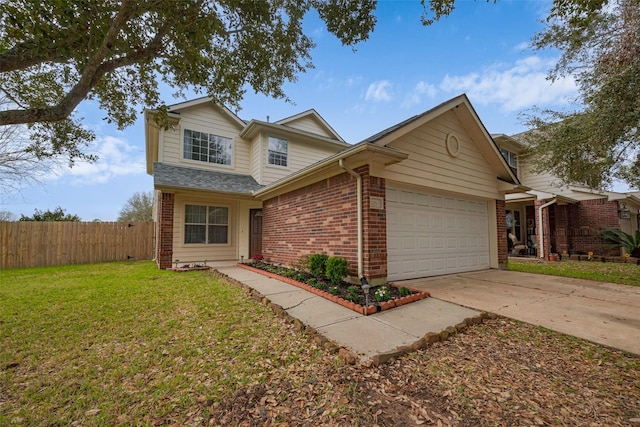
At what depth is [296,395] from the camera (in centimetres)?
235

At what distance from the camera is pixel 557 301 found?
4.82m

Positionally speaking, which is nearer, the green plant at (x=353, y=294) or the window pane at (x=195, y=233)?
the green plant at (x=353, y=294)

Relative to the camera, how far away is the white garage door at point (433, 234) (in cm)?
633

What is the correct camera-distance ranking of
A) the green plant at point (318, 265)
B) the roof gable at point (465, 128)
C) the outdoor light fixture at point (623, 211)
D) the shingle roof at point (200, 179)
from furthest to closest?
the outdoor light fixture at point (623, 211)
the shingle roof at point (200, 179)
the green plant at point (318, 265)
the roof gable at point (465, 128)

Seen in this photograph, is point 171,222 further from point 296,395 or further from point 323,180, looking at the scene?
point 296,395

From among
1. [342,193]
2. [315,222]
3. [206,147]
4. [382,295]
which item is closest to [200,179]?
[206,147]

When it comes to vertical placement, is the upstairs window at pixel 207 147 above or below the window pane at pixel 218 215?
above

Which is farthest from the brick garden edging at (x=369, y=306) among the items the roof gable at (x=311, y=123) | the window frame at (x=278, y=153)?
the roof gable at (x=311, y=123)

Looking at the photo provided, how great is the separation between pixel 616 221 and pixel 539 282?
9636 mm

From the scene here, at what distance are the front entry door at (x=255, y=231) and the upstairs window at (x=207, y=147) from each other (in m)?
2.73

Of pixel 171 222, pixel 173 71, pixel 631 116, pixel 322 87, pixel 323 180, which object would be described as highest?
pixel 322 87

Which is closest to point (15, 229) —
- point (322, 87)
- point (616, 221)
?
point (322, 87)

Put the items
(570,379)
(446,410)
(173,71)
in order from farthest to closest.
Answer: (173,71) → (570,379) → (446,410)

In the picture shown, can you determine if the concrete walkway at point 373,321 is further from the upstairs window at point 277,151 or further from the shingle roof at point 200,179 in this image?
the upstairs window at point 277,151
